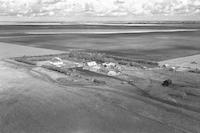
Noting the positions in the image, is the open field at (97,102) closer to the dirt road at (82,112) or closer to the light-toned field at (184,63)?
the dirt road at (82,112)

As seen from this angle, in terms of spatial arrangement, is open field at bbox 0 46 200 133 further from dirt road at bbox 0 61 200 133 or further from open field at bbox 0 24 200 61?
open field at bbox 0 24 200 61

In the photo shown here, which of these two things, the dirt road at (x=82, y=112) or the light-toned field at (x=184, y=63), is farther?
the light-toned field at (x=184, y=63)

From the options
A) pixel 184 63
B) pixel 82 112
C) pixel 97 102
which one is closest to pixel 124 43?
pixel 184 63

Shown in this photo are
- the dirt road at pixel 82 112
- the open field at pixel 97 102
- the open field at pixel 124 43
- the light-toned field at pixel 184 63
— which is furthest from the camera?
the open field at pixel 124 43

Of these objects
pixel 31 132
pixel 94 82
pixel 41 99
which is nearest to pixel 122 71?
pixel 94 82

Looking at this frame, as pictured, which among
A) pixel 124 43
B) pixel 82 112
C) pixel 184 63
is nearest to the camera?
pixel 82 112

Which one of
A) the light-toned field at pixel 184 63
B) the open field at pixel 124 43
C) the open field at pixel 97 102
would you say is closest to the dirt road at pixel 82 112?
the open field at pixel 97 102

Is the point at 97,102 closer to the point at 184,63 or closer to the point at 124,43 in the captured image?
the point at 184,63

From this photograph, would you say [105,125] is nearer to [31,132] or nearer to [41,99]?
[31,132]

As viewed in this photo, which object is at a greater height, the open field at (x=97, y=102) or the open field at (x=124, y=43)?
the open field at (x=97, y=102)

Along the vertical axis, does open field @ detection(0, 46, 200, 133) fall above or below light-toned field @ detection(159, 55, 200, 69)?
above

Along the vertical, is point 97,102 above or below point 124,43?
above

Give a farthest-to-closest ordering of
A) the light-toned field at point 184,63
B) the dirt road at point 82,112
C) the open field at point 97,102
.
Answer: the light-toned field at point 184,63 → the open field at point 97,102 → the dirt road at point 82,112

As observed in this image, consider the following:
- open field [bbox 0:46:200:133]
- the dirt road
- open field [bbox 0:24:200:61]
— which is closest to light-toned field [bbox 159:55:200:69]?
open field [bbox 0:24:200:61]
